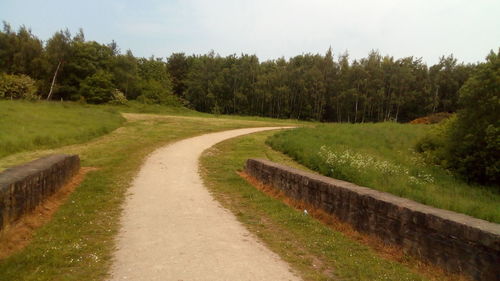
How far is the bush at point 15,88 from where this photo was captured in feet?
141

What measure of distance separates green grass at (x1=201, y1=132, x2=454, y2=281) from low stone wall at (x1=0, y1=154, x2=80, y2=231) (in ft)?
13.0

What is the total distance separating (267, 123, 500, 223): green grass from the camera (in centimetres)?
954

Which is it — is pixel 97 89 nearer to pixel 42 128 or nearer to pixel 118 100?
pixel 118 100

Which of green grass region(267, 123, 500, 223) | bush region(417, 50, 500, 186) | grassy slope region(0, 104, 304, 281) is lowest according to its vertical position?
grassy slope region(0, 104, 304, 281)

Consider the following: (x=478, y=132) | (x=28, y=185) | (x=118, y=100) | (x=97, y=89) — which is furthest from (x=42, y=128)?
(x=97, y=89)

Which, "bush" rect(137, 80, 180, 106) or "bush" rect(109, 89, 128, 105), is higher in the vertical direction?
"bush" rect(137, 80, 180, 106)

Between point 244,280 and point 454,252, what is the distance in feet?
8.91

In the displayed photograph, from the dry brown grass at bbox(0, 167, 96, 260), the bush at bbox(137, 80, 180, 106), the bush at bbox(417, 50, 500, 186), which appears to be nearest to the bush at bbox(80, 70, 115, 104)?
the bush at bbox(137, 80, 180, 106)

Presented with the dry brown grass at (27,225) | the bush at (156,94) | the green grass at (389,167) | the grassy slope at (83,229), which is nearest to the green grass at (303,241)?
the grassy slope at (83,229)

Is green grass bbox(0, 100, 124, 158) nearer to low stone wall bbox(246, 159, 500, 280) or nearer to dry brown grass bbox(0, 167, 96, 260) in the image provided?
dry brown grass bbox(0, 167, 96, 260)

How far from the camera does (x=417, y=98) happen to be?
207ft

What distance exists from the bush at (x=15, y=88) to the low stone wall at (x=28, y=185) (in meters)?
37.8

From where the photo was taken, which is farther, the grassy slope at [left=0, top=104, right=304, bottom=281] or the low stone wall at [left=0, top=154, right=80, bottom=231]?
the low stone wall at [left=0, top=154, right=80, bottom=231]

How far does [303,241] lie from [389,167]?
935 centimetres
